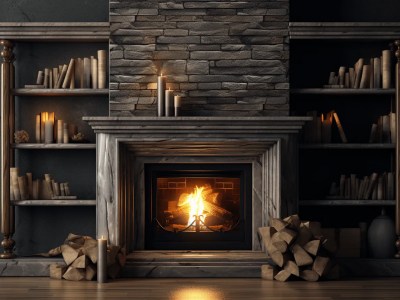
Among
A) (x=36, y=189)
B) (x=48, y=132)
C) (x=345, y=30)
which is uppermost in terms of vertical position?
(x=345, y=30)

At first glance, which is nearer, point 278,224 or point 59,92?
point 278,224

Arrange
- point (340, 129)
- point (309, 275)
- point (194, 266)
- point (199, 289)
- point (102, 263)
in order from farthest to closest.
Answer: point (340, 129)
point (194, 266)
point (309, 275)
point (102, 263)
point (199, 289)

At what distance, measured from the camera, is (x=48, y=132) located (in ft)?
21.2

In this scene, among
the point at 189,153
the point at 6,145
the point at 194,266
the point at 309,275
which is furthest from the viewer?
the point at 6,145

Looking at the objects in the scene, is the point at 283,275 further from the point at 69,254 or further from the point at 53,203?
the point at 53,203

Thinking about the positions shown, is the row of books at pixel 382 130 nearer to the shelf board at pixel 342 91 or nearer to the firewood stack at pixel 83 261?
the shelf board at pixel 342 91

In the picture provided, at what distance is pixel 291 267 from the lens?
19.2ft

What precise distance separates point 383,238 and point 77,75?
274 cm

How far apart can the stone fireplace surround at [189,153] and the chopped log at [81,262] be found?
30 cm

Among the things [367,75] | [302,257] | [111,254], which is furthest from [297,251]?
[367,75]

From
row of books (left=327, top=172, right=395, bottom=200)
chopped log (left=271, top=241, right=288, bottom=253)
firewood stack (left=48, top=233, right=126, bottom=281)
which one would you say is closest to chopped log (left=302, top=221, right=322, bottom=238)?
chopped log (left=271, top=241, right=288, bottom=253)

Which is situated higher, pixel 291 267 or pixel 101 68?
pixel 101 68

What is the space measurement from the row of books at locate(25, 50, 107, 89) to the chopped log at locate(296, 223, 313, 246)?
6.27ft

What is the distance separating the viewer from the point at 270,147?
6.23 metres
